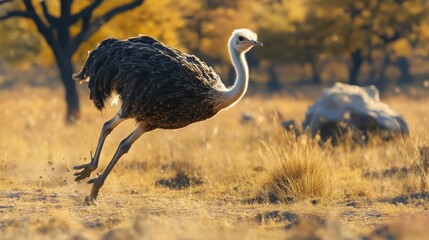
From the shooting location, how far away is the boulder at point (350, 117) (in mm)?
15281

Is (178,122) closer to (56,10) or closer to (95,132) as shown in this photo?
(95,132)

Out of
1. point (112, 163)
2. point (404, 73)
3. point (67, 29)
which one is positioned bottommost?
point (112, 163)

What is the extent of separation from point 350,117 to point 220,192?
5439mm

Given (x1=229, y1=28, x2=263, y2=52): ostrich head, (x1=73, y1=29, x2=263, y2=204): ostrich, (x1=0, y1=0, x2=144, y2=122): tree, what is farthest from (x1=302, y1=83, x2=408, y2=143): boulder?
(x1=0, y1=0, x2=144, y2=122): tree

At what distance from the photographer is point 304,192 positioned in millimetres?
9656

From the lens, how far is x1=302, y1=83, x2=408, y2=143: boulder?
15.3 metres

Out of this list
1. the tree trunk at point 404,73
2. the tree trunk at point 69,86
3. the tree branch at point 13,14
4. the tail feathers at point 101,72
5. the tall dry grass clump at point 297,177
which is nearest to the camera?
the tail feathers at point 101,72

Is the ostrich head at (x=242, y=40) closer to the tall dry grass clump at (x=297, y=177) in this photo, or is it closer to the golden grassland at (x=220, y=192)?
the golden grassland at (x=220, y=192)

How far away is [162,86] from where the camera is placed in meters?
8.96

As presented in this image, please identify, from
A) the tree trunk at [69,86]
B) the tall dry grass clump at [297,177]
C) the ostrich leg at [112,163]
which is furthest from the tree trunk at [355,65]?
the ostrich leg at [112,163]

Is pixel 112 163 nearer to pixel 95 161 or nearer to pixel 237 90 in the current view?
pixel 95 161

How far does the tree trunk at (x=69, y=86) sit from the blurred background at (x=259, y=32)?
3 cm

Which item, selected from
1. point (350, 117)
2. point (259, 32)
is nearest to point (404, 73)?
point (259, 32)

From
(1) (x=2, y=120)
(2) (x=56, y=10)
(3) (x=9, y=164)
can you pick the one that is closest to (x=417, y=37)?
(2) (x=56, y=10)
